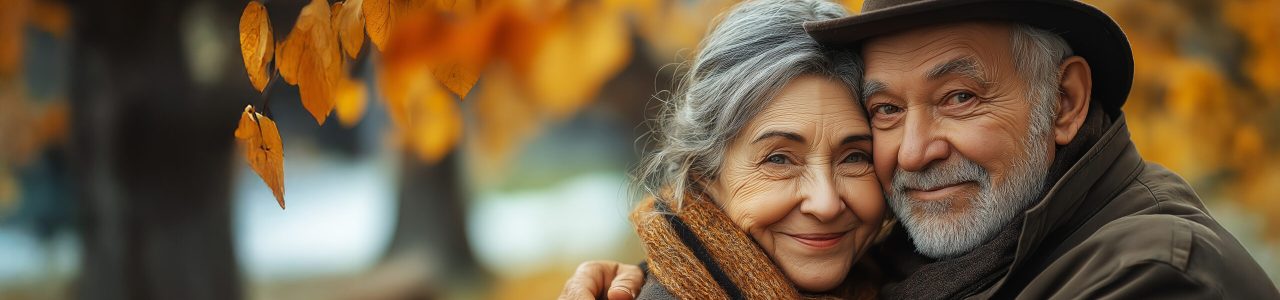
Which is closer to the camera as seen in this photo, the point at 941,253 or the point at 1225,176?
the point at 941,253

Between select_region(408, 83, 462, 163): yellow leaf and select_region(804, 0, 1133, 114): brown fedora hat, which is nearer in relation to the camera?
select_region(804, 0, 1133, 114): brown fedora hat

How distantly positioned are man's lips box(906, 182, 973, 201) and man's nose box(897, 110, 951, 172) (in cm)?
7

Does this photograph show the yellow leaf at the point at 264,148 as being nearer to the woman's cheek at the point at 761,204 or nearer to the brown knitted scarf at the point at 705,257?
the brown knitted scarf at the point at 705,257

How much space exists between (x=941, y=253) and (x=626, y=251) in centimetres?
561

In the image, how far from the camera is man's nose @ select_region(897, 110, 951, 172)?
264 centimetres

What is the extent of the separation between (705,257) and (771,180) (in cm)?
23

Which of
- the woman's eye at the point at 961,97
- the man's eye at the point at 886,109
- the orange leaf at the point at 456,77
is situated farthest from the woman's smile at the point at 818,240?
the orange leaf at the point at 456,77

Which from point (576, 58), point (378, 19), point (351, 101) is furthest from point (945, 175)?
point (576, 58)

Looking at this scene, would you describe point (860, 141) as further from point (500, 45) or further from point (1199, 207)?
point (500, 45)

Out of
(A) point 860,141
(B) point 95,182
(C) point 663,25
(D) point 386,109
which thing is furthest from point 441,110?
(A) point 860,141

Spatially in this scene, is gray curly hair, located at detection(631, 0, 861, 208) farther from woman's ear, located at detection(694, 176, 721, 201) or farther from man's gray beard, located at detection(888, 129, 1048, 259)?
man's gray beard, located at detection(888, 129, 1048, 259)

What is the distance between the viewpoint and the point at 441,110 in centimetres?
759

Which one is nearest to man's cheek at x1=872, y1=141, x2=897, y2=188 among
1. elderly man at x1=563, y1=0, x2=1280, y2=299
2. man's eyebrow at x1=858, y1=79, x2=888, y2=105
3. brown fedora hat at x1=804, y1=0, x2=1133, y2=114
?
elderly man at x1=563, y1=0, x2=1280, y2=299

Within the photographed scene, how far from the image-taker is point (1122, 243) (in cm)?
231
